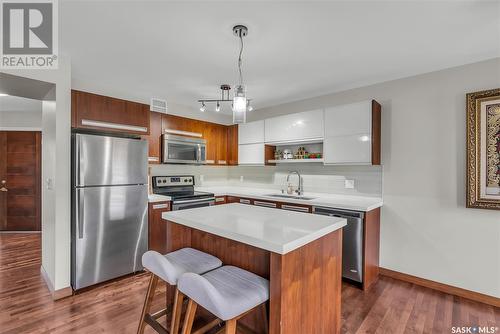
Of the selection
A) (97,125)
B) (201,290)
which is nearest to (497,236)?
(201,290)

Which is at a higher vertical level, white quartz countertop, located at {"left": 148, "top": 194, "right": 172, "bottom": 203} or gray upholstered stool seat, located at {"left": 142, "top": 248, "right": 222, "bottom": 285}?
white quartz countertop, located at {"left": 148, "top": 194, "right": 172, "bottom": 203}

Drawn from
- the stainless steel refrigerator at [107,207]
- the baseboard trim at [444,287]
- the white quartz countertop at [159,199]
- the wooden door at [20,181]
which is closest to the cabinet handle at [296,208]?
the baseboard trim at [444,287]

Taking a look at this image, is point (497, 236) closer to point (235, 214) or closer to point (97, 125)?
point (235, 214)

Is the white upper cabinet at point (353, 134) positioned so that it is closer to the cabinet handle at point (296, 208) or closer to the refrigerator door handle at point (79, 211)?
the cabinet handle at point (296, 208)

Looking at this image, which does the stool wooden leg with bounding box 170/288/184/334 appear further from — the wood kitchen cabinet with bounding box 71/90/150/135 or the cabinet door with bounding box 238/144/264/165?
the cabinet door with bounding box 238/144/264/165

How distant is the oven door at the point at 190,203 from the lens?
132 inches

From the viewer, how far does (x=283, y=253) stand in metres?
1.24

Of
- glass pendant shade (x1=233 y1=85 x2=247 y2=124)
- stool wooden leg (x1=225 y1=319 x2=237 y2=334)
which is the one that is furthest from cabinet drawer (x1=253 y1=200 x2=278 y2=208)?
stool wooden leg (x1=225 y1=319 x2=237 y2=334)

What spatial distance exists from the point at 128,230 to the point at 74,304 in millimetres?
832

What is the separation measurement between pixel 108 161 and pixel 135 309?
153 cm

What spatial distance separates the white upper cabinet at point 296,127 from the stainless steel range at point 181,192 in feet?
4.45

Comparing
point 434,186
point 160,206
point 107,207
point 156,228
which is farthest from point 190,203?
point 434,186

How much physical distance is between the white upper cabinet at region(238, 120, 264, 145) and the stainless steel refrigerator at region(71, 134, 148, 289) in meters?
1.79

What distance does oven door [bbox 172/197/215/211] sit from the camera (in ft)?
11.0
